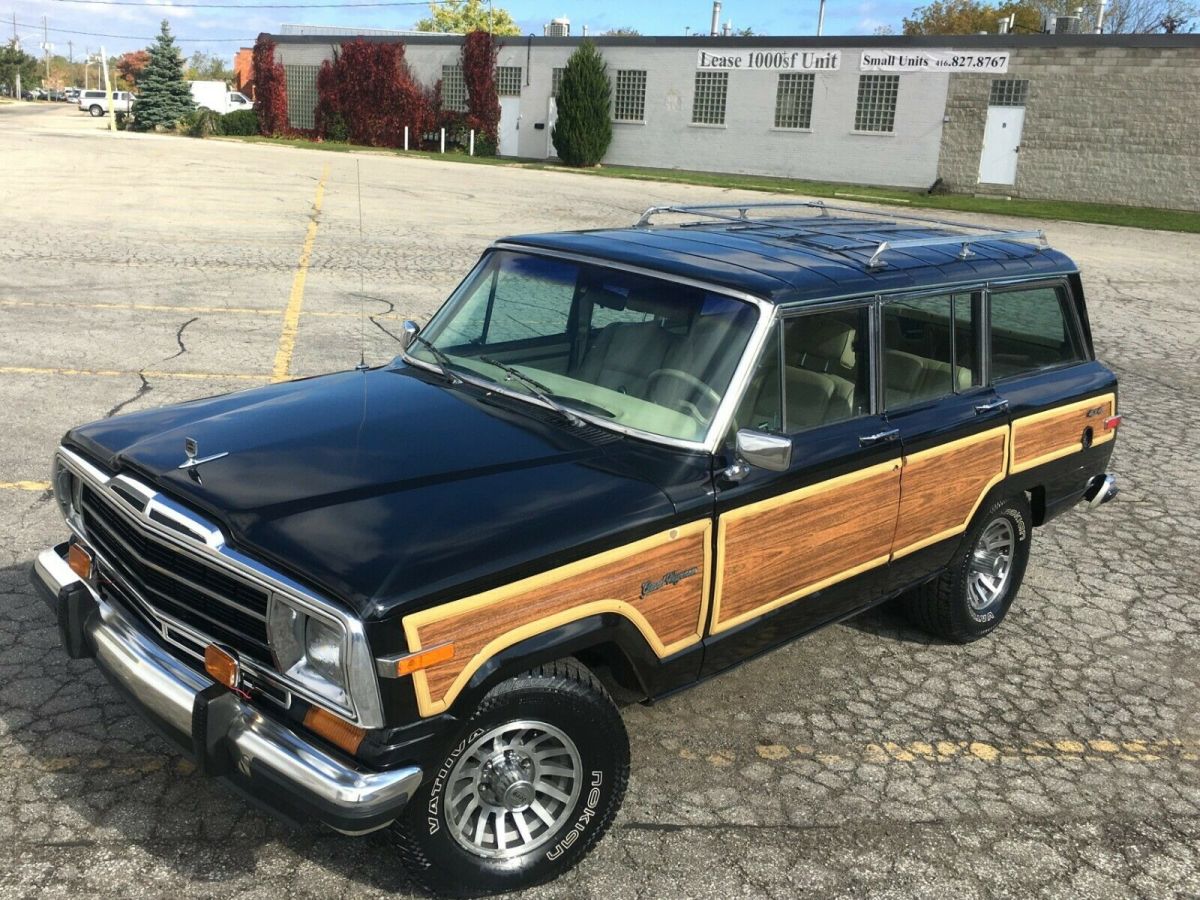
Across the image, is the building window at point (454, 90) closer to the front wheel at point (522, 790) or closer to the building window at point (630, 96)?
the building window at point (630, 96)

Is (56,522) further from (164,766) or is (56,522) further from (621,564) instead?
(621,564)

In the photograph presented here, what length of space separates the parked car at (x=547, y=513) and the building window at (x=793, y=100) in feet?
111

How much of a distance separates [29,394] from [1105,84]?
32.6 m

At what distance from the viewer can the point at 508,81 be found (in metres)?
43.3

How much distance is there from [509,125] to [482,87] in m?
1.86

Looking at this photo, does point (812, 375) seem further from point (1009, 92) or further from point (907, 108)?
point (907, 108)

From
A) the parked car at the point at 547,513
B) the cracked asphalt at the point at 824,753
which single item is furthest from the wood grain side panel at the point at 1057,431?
the cracked asphalt at the point at 824,753

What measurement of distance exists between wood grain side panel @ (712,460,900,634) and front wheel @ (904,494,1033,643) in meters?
0.71

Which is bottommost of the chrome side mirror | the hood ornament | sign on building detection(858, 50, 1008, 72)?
the hood ornament

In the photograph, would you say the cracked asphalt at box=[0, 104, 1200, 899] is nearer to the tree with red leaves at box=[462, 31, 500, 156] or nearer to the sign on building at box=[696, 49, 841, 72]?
the sign on building at box=[696, 49, 841, 72]

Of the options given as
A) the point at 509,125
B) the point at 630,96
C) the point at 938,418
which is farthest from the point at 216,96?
the point at 938,418

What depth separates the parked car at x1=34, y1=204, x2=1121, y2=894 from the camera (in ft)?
9.25

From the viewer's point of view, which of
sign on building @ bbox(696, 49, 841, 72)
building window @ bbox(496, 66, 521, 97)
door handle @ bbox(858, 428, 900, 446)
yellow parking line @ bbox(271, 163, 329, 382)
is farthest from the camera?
building window @ bbox(496, 66, 521, 97)

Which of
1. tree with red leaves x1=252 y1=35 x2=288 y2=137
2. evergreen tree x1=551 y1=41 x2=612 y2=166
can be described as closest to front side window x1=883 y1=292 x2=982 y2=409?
evergreen tree x1=551 y1=41 x2=612 y2=166
